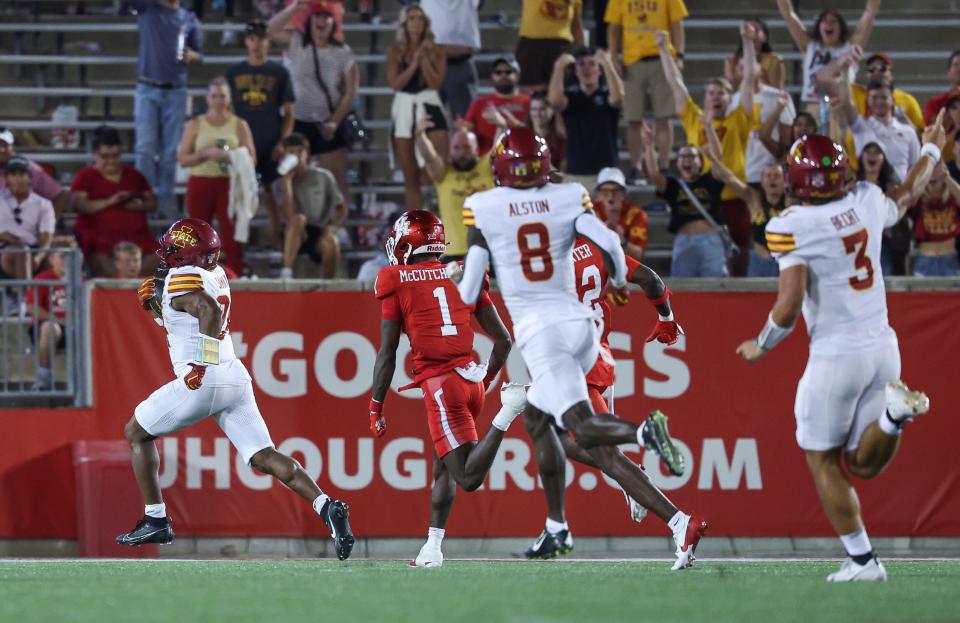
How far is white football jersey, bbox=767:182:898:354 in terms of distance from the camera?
316 inches

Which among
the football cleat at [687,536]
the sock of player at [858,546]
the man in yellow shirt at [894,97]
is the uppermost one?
the man in yellow shirt at [894,97]

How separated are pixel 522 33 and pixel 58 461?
6.15m

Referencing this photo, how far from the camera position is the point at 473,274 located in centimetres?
873

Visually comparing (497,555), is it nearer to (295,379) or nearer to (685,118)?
(295,379)

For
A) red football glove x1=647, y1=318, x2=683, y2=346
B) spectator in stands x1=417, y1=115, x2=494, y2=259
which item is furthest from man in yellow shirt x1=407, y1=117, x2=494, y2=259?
red football glove x1=647, y1=318, x2=683, y2=346

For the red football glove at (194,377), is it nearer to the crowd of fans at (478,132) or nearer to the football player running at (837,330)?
the crowd of fans at (478,132)

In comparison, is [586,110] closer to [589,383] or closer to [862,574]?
[589,383]

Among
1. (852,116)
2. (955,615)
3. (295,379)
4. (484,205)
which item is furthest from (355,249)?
(955,615)

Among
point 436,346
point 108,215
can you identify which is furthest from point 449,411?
point 108,215

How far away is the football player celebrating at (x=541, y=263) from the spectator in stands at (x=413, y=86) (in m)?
6.29

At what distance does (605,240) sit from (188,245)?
2812 mm

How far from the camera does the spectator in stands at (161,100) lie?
15.4 meters

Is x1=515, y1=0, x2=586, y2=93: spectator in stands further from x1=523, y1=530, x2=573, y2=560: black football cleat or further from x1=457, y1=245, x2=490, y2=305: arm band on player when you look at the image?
x1=457, y1=245, x2=490, y2=305: arm band on player

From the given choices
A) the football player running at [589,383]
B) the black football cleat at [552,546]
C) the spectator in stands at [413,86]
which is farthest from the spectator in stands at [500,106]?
the black football cleat at [552,546]
